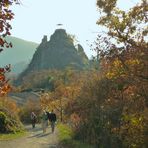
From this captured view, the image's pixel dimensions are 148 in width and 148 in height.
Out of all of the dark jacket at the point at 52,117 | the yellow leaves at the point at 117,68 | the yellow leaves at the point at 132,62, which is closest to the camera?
the yellow leaves at the point at 132,62

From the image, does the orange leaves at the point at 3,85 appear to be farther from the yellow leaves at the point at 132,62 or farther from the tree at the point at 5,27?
the yellow leaves at the point at 132,62

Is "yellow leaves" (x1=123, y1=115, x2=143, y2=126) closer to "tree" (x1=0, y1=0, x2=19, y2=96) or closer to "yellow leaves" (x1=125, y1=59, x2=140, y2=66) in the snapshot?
"yellow leaves" (x1=125, y1=59, x2=140, y2=66)

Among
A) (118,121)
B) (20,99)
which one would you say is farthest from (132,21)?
(20,99)

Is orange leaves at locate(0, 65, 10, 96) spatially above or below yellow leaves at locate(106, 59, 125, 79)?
below

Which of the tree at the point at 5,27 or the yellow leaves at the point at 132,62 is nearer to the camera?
the tree at the point at 5,27

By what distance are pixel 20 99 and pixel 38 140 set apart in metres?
86.1

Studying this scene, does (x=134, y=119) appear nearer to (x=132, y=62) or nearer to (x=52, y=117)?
(x=132, y=62)

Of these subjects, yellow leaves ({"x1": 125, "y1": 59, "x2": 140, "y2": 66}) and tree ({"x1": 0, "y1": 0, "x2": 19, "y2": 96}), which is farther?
yellow leaves ({"x1": 125, "y1": 59, "x2": 140, "y2": 66})

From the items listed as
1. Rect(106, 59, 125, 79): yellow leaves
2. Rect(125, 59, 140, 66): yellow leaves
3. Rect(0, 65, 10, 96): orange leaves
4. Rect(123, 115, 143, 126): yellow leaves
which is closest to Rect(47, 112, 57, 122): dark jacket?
Rect(106, 59, 125, 79): yellow leaves

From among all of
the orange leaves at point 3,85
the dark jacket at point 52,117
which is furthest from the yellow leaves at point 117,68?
the dark jacket at point 52,117

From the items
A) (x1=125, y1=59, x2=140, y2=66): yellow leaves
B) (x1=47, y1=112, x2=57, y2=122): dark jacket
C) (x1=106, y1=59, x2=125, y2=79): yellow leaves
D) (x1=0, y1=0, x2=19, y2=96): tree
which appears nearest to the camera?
(x1=0, y1=0, x2=19, y2=96): tree

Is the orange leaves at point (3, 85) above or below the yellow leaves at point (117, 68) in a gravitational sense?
below

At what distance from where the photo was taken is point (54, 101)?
246 ft

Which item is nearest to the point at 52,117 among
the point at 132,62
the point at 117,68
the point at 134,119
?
the point at 117,68
